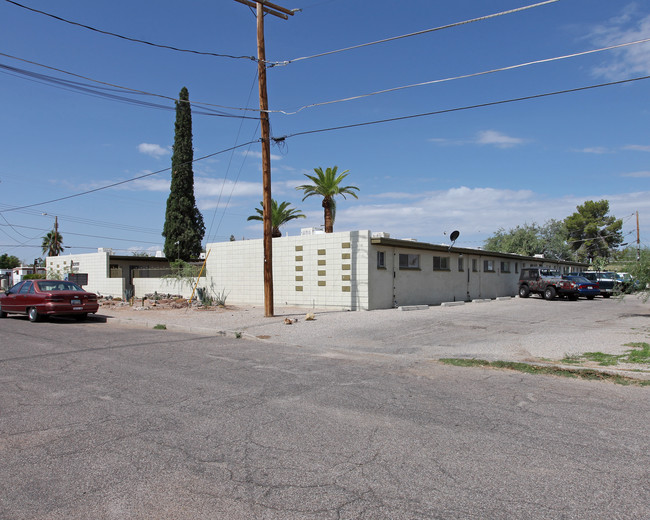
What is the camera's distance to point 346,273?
66.0 feet

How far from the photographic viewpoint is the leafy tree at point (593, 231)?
68750 millimetres

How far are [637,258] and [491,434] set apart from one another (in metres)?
16.1

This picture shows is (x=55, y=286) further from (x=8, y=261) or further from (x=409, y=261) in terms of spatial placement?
(x=8, y=261)

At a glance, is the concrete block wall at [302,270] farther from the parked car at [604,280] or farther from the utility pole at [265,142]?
the parked car at [604,280]

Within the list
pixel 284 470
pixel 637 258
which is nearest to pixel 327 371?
pixel 284 470

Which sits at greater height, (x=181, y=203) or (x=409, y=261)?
(x=181, y=203)

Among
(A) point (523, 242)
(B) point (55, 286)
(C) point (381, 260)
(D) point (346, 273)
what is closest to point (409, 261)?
(C) point (381, 260)

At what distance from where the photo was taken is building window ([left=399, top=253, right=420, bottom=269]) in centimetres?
2200

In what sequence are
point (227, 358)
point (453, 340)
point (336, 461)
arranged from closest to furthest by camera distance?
point (336, 461) → point (227, 358) → point (453, 340)

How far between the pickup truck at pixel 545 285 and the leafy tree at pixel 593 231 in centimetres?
4409

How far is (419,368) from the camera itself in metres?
8.71

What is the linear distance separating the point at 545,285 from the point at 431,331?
1899 centimetres

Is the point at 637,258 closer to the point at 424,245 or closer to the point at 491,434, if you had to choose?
the point at 424,245

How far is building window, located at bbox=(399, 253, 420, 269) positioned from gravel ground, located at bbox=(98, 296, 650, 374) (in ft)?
8.88
